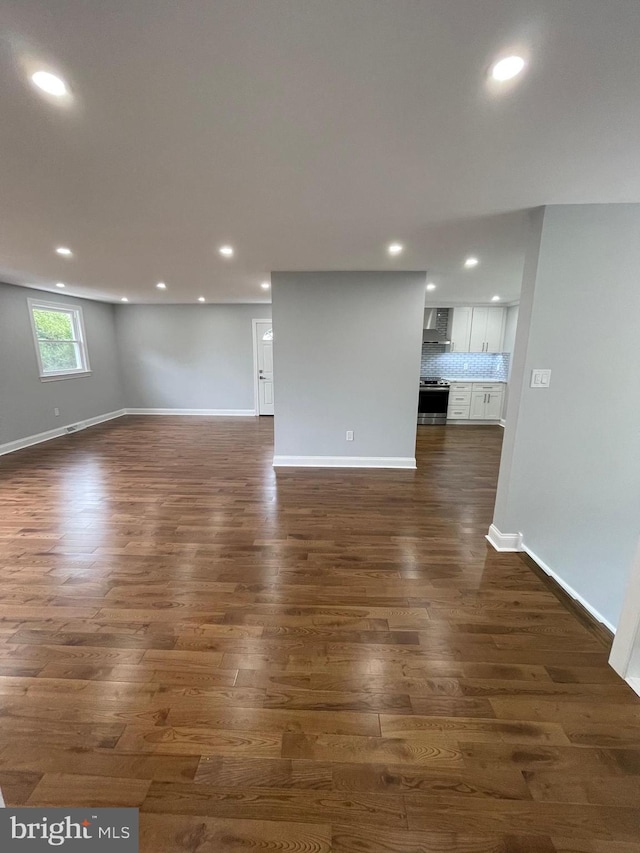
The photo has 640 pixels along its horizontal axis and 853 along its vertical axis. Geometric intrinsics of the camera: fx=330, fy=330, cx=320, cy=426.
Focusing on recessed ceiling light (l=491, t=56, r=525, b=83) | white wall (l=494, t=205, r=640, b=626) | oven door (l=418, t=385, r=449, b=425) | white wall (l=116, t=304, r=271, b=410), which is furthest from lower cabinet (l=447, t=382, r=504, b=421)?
recessed ceiling light (l=491, t=56, r=525, b=83)

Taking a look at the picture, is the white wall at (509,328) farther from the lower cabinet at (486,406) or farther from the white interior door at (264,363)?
the white interior door at (264,363)

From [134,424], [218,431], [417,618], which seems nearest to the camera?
[417,618]

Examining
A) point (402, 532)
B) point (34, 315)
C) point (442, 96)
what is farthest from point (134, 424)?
point (442, 96)

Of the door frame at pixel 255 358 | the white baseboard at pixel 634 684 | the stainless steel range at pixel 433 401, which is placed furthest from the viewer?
the door frame at pixel 255 358

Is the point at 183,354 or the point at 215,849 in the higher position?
the point at 183,354

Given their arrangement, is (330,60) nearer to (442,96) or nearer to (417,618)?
(442,96)

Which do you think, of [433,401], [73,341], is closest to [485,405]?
[433,401]

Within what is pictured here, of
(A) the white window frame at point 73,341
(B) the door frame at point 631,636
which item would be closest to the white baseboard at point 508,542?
(B) the door frame at point 631,636

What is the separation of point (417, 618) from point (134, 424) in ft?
21.8

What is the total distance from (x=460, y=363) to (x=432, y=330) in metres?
1.02

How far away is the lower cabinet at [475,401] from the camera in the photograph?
22.7 ft

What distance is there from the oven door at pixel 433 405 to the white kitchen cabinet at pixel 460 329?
92 cm

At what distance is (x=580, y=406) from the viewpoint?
7.70ft

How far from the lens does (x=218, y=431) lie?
6309mm
